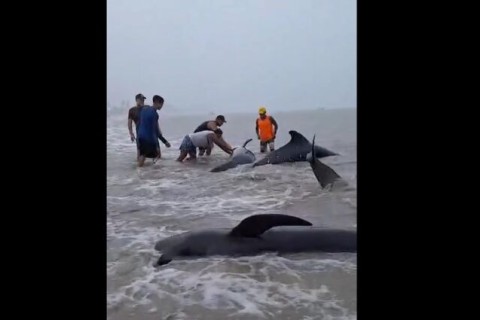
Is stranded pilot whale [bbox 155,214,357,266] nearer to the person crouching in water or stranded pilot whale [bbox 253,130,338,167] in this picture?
stranded pilot whale [bbox 253,130,338,167]

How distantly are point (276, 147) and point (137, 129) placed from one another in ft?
3.18

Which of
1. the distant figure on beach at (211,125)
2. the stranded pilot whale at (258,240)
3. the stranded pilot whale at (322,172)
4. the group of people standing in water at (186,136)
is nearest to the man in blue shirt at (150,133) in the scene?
the group of people standing in water at (186,136)

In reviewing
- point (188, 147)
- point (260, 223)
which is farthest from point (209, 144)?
point (260, 223)

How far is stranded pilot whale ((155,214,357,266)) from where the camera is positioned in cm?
275

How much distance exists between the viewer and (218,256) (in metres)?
2.74

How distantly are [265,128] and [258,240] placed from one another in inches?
31.1

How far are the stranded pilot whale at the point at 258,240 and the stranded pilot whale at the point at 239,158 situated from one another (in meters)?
0.46

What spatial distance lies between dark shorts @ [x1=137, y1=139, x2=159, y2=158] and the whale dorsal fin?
78 cm

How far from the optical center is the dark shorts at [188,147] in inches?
121

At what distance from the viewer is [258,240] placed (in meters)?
2.79

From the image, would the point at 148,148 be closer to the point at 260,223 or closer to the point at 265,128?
the point at 265,128

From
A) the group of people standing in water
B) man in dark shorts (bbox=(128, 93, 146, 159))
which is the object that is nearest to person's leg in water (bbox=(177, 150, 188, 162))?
the group of people standing in water
